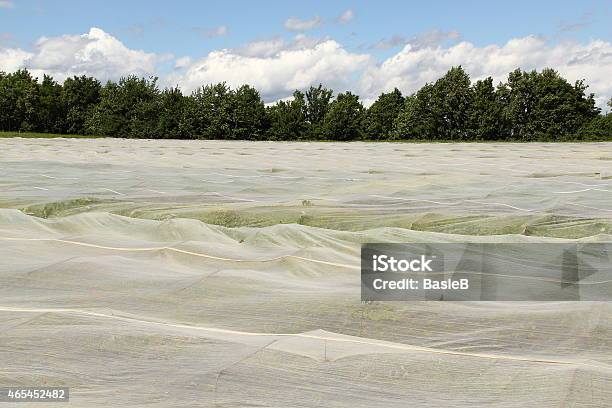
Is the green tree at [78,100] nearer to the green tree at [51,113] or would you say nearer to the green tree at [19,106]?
the green tree at [51,113]

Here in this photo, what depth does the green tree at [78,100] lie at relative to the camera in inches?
2029

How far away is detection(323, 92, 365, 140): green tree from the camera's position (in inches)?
1715

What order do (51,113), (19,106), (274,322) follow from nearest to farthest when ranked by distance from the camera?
(274,322) → (19,106) → (51,113)

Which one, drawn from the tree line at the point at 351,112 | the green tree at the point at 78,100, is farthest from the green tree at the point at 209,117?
the green tree at the point at 78,100

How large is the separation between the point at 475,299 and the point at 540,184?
18.6 ft

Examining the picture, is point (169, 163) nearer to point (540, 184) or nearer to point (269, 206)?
point (269, 206)

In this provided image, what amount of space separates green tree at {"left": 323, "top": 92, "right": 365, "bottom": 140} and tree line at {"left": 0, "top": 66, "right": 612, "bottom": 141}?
7 cm

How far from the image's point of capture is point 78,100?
2067 inches

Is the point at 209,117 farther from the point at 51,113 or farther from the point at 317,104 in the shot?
the point at 51,113

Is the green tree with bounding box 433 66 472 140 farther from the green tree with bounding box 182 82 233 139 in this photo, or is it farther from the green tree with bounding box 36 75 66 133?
the green tree with bounding box 36 75 66 133

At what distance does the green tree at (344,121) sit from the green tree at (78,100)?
68.7 ft

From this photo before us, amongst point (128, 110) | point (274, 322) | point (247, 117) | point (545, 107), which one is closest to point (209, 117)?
point (247, 117)

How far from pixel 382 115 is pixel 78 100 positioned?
86.5ft

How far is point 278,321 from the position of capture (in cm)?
332
